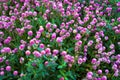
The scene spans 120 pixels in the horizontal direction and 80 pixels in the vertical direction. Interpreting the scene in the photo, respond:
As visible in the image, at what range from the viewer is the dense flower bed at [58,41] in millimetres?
2539

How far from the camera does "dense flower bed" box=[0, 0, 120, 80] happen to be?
100.0 inches

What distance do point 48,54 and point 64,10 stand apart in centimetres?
102

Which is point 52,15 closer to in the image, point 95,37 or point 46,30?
point 46,30

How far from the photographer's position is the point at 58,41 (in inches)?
105

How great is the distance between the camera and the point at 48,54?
97.8 inches

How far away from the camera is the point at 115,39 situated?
311 cm

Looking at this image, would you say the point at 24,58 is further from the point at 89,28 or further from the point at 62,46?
the point at 89,28

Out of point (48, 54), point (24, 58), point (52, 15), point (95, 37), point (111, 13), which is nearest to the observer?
point (48, 54)

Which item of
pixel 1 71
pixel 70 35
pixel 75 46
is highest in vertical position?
pixel 70 35

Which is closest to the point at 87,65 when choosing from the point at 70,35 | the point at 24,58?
the point at 70,35

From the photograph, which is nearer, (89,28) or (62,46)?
(62,46)

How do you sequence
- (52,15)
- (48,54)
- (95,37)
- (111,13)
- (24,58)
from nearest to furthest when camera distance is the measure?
(48,54) < (24,58) < (95,37) < (52,15) < (111,13)

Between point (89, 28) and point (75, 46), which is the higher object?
point (89, 28)

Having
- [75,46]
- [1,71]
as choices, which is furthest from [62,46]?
[1,71]
